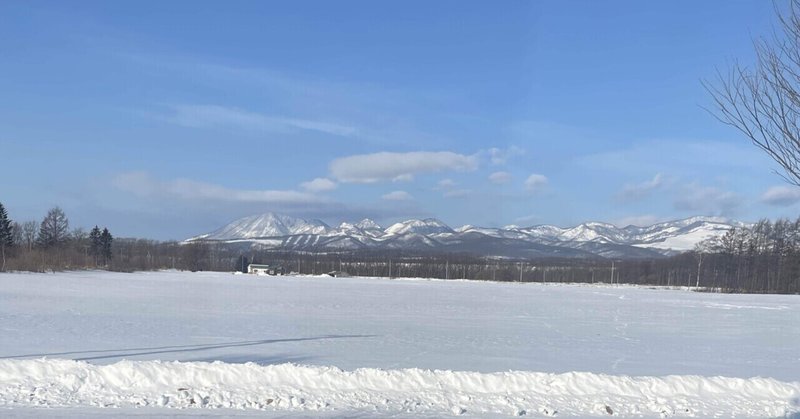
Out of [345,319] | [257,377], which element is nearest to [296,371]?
[257,377]

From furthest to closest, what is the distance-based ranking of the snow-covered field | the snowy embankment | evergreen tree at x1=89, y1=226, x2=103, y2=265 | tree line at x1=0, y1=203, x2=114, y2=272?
evergreen tree at x1=89, y1=226, x2=103, y2=265, tree line at x1=0, y1=203, x2=114, y2=272, the snow-covered field, the snowy embankment

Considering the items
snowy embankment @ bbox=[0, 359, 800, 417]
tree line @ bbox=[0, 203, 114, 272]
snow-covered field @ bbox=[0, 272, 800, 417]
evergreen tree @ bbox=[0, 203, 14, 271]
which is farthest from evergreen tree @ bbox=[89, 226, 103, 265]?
snowy embankment @ bbox=[0, 359, 800, 417]

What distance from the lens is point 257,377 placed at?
322 inches

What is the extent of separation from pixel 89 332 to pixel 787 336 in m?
19.1

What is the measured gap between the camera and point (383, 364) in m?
10.5

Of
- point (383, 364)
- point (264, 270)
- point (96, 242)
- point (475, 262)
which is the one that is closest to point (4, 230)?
point (96, 242)

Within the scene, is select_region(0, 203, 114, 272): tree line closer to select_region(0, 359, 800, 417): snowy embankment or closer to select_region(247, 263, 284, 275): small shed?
select_region(247, 263, 284, 275): small shed

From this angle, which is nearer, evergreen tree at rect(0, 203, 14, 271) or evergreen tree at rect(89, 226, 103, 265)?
evergreen tree at rect(0, 203, 14, 271)

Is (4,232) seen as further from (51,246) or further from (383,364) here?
(383,364)

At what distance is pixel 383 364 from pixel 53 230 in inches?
3381

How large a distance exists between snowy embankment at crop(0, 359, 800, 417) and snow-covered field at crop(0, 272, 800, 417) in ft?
0.08

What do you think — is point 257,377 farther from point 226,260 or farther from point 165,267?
point 226,260

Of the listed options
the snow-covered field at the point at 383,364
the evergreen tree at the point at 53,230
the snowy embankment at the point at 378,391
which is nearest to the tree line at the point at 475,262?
the evergreen tree at the point at 53,230

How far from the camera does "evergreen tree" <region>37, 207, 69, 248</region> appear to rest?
80500 millimetres
